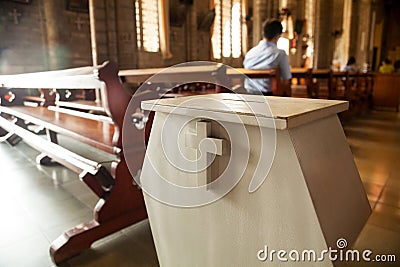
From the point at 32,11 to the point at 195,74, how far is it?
6029 millimetres

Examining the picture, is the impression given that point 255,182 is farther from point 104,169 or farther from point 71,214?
point 71,214

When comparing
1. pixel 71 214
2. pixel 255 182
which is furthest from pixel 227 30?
pixel 255 182

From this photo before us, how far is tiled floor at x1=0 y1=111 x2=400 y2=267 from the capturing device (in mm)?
1626

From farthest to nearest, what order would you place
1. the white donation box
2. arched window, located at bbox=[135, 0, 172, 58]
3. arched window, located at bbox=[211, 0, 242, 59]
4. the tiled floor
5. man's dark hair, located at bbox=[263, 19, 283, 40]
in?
arched window, located at bbox=[211, 0, 242, 59] → arched window, located at bbox=[135, 0, 172, 58] → man's dark hair, located at bbox=[263, 19, 283, 40] → the tiled floor → the white donation box

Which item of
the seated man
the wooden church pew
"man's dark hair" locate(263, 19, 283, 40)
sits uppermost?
"man's dark hair" locate(263, 19, 283, 40)

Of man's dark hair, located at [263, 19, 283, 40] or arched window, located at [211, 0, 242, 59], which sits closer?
man's dark hair, located at [263, 19, 283, 40]

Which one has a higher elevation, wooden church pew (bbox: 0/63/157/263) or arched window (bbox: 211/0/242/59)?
arched window (bbox: 211/0/242/59)

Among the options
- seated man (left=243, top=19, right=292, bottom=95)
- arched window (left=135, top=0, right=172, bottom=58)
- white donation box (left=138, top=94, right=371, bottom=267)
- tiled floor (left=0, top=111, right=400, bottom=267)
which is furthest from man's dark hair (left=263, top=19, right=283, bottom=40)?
arched window (left=135, top=0, right=172, bottom=58)

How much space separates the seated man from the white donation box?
239cm

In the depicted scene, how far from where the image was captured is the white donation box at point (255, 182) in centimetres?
78

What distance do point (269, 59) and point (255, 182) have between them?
280 centimetres

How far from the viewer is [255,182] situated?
86 centimetres

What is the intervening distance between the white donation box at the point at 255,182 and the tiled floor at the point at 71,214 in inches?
26.1

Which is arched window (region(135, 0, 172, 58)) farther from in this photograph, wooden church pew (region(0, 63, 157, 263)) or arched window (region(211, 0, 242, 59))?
wooden church pew (region(0, 63, 157, 263))
